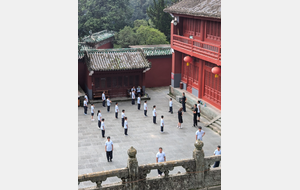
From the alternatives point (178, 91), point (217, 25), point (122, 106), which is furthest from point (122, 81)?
point (217, 25)

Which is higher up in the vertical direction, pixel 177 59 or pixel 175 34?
pixel 175 34

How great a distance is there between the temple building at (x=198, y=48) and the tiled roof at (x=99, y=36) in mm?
10152

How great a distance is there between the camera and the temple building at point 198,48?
20.7 meters

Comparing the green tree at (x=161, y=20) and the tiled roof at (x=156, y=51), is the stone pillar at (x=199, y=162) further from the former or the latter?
the green tree at (x=161, y=20)

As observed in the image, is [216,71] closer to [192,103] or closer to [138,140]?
[192,103]

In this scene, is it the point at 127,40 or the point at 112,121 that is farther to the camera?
the point at 127,40

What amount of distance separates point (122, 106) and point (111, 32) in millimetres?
18693

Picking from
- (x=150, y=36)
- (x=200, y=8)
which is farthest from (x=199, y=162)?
(x=150, y=36)

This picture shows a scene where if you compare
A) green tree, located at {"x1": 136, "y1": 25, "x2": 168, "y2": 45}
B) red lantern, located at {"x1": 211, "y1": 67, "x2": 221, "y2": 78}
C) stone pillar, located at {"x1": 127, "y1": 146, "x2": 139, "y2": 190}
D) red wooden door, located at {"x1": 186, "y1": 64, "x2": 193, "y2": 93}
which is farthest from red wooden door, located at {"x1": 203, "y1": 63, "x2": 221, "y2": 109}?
green tree, located at {"x1": 136, "y1": 25, "x2": 168, "y2": 45}

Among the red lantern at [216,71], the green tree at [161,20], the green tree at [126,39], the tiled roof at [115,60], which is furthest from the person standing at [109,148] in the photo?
the green tree at [161,20]

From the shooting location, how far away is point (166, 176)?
440 inches

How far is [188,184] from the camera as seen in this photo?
37.5ft

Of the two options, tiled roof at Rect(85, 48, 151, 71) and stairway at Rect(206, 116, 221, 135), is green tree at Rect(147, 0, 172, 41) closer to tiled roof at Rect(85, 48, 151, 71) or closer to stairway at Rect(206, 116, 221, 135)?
tiled roof at Rect(85, 48, 151, 71)

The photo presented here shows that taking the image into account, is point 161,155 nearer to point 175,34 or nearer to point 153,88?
point 175,34
